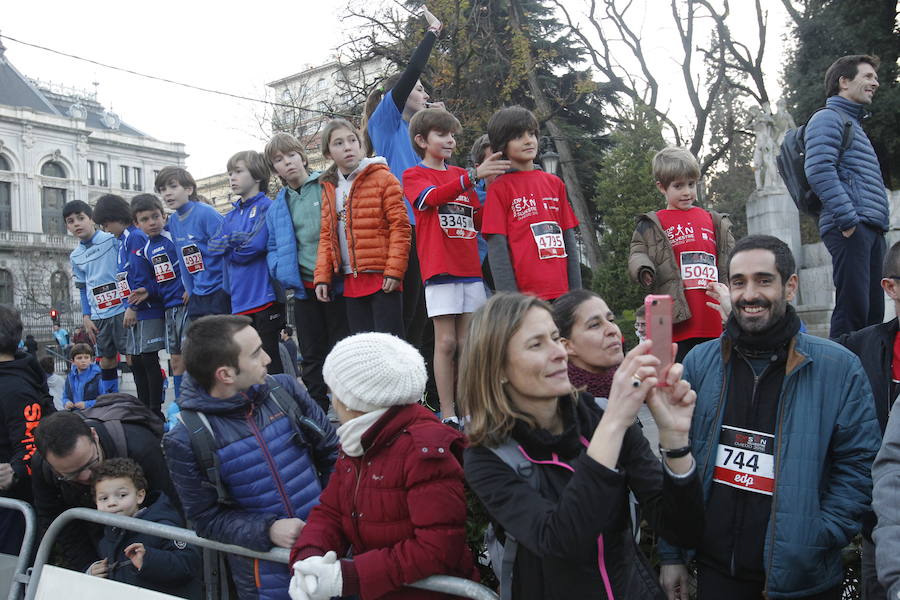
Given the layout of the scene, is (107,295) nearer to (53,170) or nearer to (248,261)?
(248,261)

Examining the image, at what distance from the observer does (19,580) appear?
4008 millimetres

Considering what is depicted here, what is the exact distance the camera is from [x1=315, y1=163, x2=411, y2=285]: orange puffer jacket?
5195 millimetres

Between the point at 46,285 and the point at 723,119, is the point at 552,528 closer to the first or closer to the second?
the point at 723,119

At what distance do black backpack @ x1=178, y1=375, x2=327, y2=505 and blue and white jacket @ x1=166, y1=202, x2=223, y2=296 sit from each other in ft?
9.98

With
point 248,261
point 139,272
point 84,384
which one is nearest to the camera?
point 248,261

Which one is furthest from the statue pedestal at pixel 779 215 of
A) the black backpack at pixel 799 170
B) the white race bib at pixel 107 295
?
the white race bib at pixel 107 295

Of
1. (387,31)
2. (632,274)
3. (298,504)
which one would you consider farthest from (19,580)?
(387,31)

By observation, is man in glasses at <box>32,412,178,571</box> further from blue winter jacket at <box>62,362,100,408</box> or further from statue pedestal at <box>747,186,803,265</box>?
statue pedestal at <box>747,186,803,265</box>

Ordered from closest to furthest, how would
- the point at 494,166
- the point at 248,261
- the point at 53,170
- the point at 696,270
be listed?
the point at 494,166
the point at 696,270
the point at 248,261
the point at 53,170

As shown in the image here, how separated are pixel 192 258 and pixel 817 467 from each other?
5317 mm

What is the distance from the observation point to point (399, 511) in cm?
261

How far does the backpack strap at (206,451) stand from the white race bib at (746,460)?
1.95m

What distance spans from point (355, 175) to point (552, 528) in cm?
373

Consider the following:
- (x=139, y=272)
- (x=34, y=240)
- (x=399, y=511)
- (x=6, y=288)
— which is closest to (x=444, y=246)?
(x=399, y=511)
